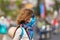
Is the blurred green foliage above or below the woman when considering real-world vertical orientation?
below

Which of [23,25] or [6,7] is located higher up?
[23,25]

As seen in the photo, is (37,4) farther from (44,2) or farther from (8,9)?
(8,9)

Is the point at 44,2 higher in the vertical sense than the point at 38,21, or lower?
higher

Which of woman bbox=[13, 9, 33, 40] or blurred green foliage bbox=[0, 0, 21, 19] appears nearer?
woman bbox=[13, 9, 33, 40]

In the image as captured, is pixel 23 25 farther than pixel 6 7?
No

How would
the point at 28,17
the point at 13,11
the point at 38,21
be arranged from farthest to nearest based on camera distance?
the point at 13,11 → the point at 38,21 → the point at 28,17

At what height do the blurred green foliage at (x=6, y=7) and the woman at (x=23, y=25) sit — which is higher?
the woman at (x=23, y=25)

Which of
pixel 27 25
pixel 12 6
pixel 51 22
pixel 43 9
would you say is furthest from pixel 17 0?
pixel 27 25

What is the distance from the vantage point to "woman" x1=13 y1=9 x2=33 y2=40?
127 inches

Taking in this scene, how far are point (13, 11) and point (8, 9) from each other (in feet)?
1.11

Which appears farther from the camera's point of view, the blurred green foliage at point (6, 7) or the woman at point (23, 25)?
the blurred green foliage at point (6, 7)

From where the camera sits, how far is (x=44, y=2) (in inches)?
514

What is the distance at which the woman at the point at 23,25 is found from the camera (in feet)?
10.6

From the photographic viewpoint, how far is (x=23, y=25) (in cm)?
332
